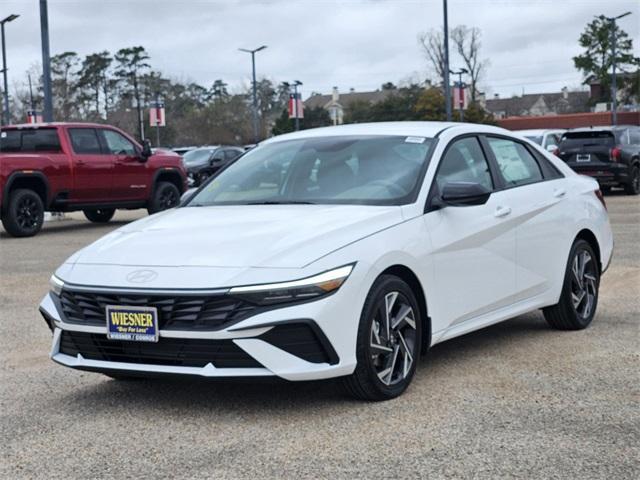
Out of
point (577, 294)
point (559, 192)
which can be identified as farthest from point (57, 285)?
point (577, 294)

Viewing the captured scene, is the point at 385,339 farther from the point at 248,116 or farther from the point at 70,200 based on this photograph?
the point at 248,116

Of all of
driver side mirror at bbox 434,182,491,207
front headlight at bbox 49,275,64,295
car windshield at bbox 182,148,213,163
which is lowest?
front headlight at bbox 49,275,64,295

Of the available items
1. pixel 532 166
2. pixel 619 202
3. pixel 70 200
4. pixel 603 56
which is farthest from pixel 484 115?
pixel 532 166

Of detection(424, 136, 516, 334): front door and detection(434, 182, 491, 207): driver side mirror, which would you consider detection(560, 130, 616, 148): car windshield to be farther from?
detection(434, 182, 491, 207): driver side mirror

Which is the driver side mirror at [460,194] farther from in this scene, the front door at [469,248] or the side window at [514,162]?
the side window at [514,162]

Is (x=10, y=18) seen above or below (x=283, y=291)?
above

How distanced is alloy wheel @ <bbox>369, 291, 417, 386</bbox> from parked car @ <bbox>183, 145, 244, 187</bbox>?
30.0 meters

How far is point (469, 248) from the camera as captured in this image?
6.24 metres

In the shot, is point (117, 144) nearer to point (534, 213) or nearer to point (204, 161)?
point (534, 213)

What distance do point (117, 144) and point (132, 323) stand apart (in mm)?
14883

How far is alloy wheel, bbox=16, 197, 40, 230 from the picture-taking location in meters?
17.6

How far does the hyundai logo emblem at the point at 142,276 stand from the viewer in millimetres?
5160

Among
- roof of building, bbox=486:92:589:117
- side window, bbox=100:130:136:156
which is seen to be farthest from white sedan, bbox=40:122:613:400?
roof of building, bbox=486:92:589:117

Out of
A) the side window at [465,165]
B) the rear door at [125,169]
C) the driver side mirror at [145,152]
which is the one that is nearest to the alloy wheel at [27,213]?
the rear door at [125,169]
